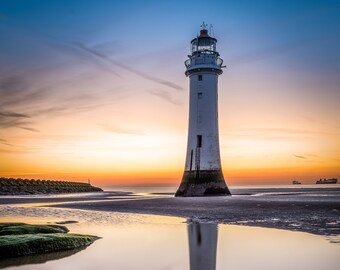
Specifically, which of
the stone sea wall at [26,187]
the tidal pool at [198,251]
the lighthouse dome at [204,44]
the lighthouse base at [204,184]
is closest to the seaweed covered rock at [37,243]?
the tidal pool at [198,251]

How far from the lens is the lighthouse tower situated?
1172 inches

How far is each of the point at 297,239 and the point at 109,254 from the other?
185 inches

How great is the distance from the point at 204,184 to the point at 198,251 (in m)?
20.9

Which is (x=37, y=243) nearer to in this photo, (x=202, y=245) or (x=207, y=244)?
(x=202, y=245)

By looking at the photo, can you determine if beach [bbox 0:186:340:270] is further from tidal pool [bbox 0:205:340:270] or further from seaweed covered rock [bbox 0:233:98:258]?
seaweed covered rock [bbox 0:233:98:258]

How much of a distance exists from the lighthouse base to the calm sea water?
56.9ft

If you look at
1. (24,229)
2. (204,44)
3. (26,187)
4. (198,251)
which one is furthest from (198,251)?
(26,187)

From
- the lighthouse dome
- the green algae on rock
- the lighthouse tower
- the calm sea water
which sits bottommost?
the calm sea water

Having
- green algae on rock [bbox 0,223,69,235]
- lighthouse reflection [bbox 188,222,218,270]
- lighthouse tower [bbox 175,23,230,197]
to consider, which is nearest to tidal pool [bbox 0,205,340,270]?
lighthouse reflection [bbox 188,222,218,270]

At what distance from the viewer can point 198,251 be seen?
8938 mm

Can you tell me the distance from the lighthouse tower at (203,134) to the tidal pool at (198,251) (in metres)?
17.5

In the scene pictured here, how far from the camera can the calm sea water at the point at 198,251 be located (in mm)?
7617

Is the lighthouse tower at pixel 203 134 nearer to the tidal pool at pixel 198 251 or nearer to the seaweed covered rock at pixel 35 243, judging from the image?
the tidal pool at pixel 198 251

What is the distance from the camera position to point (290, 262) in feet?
25.2
